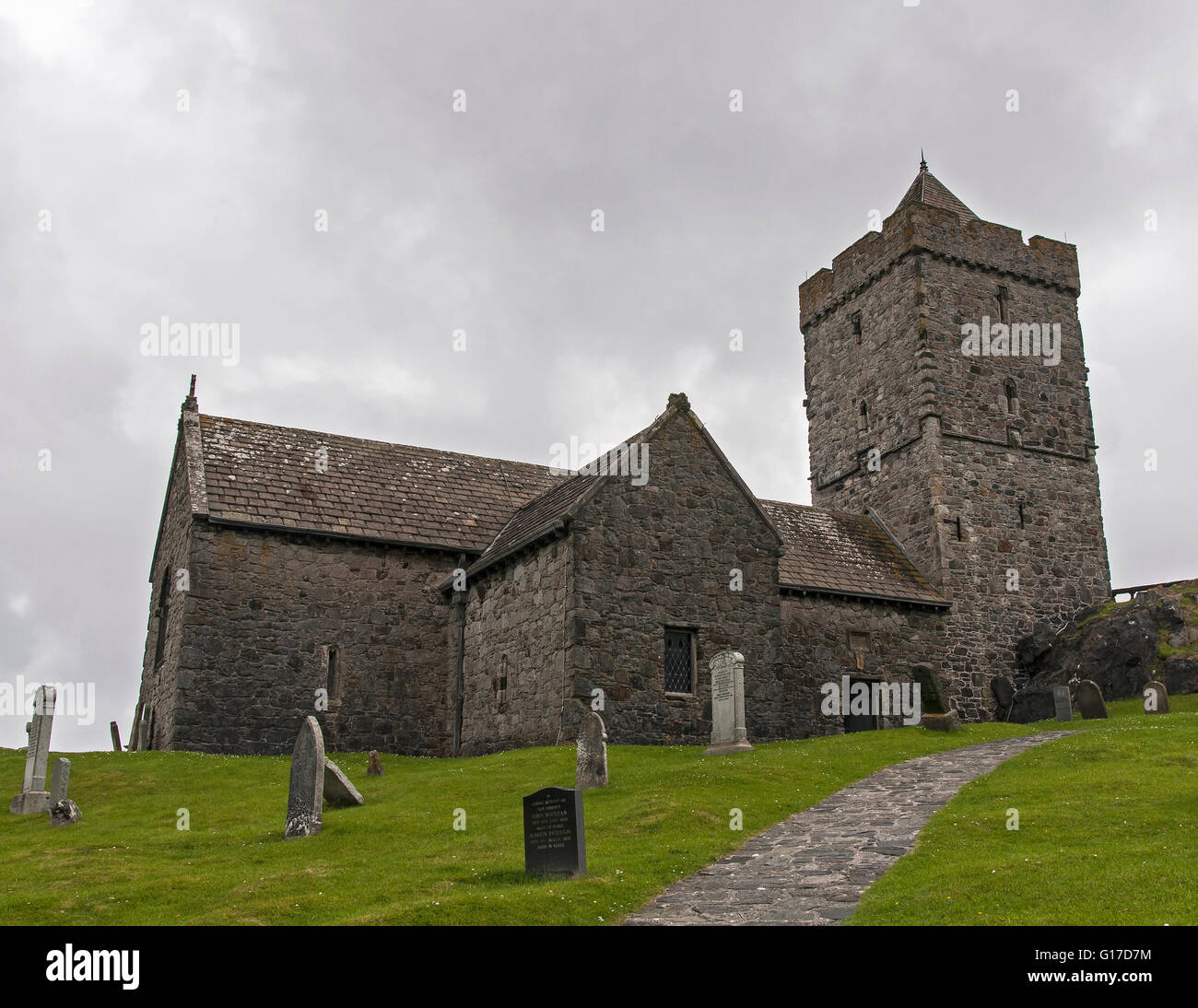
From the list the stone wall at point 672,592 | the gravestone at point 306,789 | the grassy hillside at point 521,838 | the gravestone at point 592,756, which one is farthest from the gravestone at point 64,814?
the stone wall at point 672,592

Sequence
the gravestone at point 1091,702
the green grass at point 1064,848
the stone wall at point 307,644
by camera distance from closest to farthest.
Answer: the green grass at point 1064,848
the stone wall at point 307,644
the gravestone at point 1091,702

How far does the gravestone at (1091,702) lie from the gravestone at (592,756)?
1525 cm

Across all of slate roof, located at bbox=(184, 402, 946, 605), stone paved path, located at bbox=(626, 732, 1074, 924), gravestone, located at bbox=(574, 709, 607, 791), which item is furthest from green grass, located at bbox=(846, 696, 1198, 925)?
slate roof, located at bbox=(184, 402, 946, 605)

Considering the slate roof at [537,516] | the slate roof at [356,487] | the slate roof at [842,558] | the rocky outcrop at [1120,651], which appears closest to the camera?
the slate roof at [537,516]

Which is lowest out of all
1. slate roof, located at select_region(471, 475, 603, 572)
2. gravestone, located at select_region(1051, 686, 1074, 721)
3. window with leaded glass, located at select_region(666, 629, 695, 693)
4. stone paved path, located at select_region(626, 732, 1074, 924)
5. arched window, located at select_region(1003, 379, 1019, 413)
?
stone paved path, located at select_region(626, 732, 1074, 924)

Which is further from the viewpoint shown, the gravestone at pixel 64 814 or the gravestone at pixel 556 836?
the gravestone at pixel 64 814

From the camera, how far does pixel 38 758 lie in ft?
65.2

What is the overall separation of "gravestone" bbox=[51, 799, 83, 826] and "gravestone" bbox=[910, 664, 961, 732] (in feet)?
57.8

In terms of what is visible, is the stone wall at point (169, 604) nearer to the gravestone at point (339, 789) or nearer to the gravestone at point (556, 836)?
the gravestone at point (339, 789)

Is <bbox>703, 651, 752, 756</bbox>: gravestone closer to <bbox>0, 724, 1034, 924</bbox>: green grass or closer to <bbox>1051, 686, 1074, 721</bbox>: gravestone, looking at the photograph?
<bbox>0, 724, 1034, 924</bbox>: green grass

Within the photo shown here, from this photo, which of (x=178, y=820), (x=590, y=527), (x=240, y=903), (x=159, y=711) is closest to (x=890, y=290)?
(x=590, y=527)

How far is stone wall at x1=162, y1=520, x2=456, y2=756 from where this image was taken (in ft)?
83.0

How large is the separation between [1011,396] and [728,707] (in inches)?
794

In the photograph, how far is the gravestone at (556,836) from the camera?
11.8 metres
